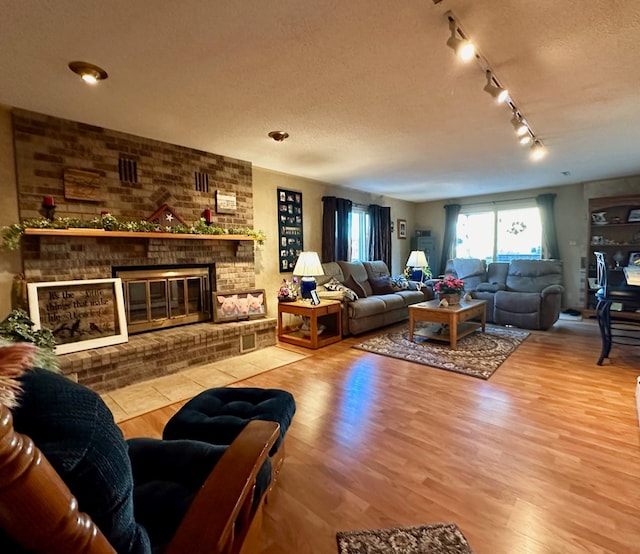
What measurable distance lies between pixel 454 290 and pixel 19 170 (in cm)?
436

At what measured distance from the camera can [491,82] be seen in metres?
2.16

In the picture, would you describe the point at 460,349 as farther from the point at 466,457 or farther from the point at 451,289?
the point at 466,457

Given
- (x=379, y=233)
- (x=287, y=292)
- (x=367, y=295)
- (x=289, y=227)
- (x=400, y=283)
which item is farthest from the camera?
(x=379, y=233)

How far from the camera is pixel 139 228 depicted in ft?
10.1

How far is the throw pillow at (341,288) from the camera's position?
4302mm

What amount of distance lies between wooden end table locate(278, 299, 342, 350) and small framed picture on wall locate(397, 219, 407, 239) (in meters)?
3.51

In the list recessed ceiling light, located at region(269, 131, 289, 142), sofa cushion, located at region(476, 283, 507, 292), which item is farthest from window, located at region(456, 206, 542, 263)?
recessed ceiling light, located at region(269, 131, 289, 142)

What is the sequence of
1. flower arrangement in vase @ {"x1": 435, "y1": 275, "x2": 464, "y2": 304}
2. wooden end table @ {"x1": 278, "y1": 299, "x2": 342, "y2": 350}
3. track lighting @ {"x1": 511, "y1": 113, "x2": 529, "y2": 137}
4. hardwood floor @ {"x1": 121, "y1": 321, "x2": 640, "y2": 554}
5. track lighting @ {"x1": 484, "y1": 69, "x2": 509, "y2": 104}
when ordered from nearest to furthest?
hardwood floor @ {"x1": 121, "y1": 321, "x2": 640, "y2": 554}, track lighting @ {"x1": 484, "y1": 69, "x2": 509, "y2": 104}, track lighting @ {"x1": 511, "y1": 113, "x2": 529, "y2": 137}, wooden end table @ {"x1": 278, "y1": 299, "x2": 342, "y2": 350}, flower arrangement in vase @ {"x1": 435, "y1": 275, "x2": 464, "y2": 304}

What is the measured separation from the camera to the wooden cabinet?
5.09 m

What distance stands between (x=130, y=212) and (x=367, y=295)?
3.27 m

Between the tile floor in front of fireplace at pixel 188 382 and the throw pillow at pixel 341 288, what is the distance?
105cm

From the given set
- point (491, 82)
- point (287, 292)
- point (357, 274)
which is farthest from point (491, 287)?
point (491, 82)

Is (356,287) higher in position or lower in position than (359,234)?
lower

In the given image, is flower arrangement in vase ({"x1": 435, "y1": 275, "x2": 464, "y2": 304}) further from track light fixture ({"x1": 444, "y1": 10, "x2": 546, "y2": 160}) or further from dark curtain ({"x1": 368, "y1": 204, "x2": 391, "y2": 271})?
dark curtain ({"x1": 368, "y1": 204, "x2": 391, "y2": 271})
